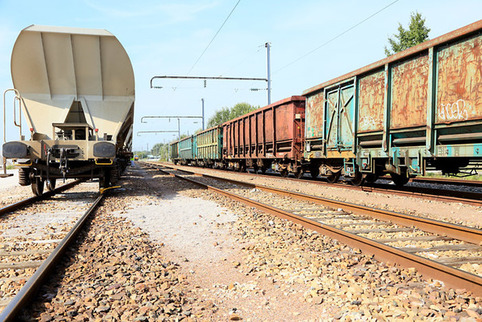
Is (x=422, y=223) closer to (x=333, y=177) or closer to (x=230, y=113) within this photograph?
(x=333, y=177)

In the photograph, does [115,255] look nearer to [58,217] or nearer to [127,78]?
[58,217]

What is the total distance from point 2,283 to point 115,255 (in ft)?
3.64

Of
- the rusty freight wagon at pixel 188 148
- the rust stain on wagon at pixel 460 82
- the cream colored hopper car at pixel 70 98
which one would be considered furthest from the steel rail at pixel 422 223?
the rusty freight wagon at pixel 188 148

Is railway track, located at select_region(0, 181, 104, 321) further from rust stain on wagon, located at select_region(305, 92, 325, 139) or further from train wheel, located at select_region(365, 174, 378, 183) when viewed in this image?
train wheel, located at select_region(365, 174, 378, 183)

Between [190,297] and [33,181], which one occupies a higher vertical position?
[33,181]

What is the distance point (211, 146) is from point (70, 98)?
1773 cm

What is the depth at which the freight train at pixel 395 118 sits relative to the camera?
6273 millimetres

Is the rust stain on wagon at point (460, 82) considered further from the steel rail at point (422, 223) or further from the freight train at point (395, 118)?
the steel rail at point (422, 223)

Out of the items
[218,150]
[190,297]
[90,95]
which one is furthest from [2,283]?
[218,150]

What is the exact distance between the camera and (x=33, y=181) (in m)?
8.34

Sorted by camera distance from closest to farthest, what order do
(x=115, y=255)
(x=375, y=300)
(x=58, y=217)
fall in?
(x=375, y=300) → (x=115, y=255) → (x=58, y=217)

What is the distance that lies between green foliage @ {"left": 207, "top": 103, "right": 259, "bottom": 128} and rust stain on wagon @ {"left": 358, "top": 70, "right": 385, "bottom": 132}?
67757 millimetres

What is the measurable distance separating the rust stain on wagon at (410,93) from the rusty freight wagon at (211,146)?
17045mm

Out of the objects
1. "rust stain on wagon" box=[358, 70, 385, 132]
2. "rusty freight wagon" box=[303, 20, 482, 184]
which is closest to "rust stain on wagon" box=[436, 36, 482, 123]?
"rusty freight wagon" box=[303, 20, 482, 184]
